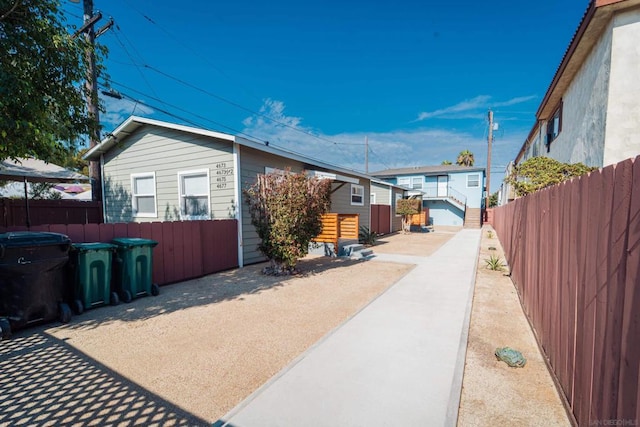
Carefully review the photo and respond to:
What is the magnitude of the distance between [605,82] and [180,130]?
34.6 feet

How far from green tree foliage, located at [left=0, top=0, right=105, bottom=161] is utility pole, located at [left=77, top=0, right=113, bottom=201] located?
1.29 ft

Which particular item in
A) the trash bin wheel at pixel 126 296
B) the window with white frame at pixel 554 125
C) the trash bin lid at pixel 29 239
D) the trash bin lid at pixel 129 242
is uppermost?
the window with white frame at pixel 554 125

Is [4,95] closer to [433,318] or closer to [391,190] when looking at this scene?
[433,318]

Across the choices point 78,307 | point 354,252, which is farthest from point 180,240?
point 354,252

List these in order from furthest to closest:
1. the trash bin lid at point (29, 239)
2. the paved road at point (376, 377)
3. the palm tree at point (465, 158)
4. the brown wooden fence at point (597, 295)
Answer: the palm tree at point (465, 158), the trash bin lid at point (29, 239), the paved road at point (376, 377), the brown wooden fence at point (597, 295)

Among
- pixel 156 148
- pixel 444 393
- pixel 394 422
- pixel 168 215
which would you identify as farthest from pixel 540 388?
pixel 156 148

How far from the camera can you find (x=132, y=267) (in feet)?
→ 17.1

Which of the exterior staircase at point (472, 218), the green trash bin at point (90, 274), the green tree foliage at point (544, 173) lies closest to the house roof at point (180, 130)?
the green trash bin at point (90, 274)

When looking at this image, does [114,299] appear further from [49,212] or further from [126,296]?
[49,212]

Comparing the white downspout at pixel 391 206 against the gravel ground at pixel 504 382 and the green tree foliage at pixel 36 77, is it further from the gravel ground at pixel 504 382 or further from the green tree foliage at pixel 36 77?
the green tree foliage at pixel 36 77

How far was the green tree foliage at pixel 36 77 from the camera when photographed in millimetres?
3951

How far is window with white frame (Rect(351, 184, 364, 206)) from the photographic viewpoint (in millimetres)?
14357

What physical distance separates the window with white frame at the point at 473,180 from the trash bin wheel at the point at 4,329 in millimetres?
30133

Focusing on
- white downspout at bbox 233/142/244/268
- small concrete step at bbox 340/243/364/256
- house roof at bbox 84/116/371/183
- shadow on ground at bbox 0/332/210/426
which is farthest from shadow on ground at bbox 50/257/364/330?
house roof at bbox 84/116/371/183
